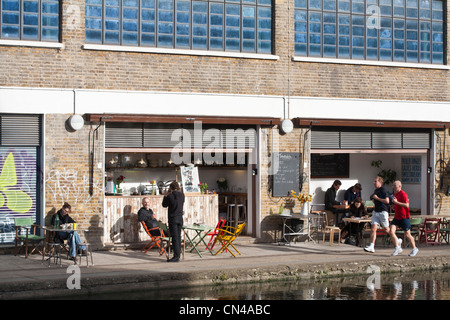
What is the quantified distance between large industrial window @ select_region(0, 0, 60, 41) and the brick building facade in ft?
0.64

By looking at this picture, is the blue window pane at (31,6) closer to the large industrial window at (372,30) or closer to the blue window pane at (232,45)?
the blue window pane at (232,45)

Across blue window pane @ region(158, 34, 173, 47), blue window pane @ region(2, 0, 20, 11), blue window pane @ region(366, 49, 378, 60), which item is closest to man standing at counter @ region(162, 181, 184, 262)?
blue window pane @ region(158, 34, 173, 47)

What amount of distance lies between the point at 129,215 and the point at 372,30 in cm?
814

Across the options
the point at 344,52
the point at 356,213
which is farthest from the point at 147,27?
the point at 356,213

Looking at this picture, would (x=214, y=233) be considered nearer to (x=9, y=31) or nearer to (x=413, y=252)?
(x=413, y=252)

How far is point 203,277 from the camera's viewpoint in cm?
1330

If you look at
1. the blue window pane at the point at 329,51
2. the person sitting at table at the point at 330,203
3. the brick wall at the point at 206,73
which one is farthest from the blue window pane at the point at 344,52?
the person sitting at table at the point at 330,203

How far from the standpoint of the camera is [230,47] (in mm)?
18000

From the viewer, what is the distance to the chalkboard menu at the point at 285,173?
18.4m

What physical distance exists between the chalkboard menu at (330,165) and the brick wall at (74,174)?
23.8 feet

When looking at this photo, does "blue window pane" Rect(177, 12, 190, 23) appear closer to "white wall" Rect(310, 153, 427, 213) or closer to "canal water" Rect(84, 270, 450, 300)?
"white wall" Rect(310, 153, 427, 213)
